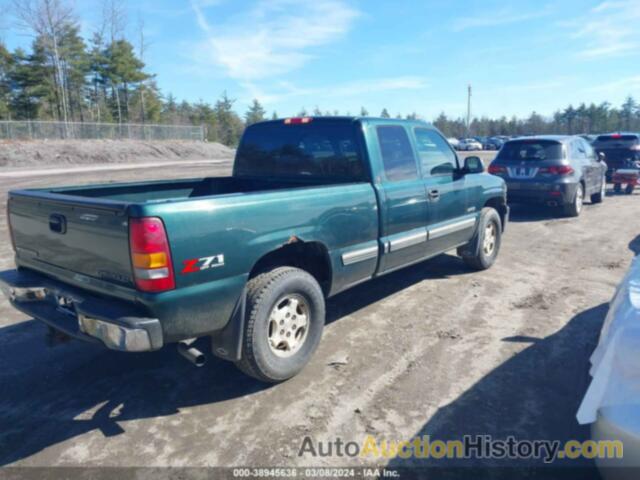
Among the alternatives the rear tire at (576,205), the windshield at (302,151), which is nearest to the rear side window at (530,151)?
the rear tire at (576,205)

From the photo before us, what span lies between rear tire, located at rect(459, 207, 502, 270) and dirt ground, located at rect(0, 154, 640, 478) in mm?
958

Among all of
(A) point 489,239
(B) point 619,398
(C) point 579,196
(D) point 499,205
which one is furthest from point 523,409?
(C) point 579,196

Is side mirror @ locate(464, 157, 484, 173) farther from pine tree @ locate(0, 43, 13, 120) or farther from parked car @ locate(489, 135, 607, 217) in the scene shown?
pine tree @ locate(0, 43, 13, 120)

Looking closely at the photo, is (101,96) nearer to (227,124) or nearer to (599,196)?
(227,124)

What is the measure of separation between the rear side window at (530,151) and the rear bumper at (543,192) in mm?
579

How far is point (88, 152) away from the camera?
1380 inches

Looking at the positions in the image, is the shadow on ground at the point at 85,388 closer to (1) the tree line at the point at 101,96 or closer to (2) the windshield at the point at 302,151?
(2) the windshield at the point at 302,151

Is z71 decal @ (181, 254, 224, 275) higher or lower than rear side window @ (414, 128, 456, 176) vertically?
lower

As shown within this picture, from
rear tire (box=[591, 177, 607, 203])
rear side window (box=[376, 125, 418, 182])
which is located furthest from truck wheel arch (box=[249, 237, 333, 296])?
rear tire (box=[591, 177, 607, 203])

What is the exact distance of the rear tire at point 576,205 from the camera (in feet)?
33.0

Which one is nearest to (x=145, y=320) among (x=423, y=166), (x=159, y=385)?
(x=159, y=385)

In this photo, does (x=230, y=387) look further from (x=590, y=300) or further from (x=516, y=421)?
(x=590, y=300)

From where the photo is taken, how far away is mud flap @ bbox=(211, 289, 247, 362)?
10.3ft

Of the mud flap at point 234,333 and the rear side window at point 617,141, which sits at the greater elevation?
the rear side window at point 617,141
